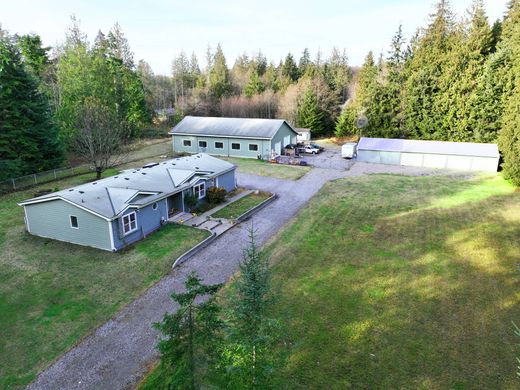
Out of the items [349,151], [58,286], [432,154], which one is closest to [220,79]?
[349,151]

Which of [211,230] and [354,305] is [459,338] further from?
[211,230]

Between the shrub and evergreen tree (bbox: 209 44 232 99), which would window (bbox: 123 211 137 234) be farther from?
evergreen tree (bbox: 209 44 232 99)

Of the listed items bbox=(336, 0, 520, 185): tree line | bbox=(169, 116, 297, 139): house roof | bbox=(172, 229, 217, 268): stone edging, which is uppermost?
bbox=(336, 0, 520, 185): tree line

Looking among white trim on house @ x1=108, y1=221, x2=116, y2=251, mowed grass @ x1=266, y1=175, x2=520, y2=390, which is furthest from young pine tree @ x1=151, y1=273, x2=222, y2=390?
white trim on house @ x1=108, y1=221, x2=116, y2=251

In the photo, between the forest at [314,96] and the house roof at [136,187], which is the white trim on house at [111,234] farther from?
the forest at [314,96]

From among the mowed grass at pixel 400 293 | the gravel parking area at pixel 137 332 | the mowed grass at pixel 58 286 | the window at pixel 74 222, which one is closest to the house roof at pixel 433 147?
the mowed grass at pixel 400 293

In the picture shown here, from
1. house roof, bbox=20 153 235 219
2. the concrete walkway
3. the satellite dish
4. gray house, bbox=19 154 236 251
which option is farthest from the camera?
the satellite dish
